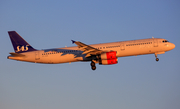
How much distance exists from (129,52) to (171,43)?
913cm

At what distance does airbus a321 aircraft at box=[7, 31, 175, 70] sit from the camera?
169 feet

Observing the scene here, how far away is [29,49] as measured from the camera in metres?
56.0

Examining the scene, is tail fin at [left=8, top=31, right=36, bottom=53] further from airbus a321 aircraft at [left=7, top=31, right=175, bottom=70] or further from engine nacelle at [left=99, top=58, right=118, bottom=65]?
engine nacelle at [left=99, top=58, right=118, bottom=65]

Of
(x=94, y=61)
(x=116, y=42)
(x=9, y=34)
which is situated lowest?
(x=94, y=61)

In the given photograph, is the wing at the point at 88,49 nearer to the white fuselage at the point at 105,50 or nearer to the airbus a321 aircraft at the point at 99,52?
the airbus a321 aircraft at the point at 99,52

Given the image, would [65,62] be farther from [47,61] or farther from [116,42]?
[116,42]

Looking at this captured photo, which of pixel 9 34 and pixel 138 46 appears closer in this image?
pixel 138 46

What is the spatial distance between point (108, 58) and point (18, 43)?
64.8ft

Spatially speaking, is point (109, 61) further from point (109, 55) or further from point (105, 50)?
point (105, 50)

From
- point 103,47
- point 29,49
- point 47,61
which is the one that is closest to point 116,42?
point 103,47

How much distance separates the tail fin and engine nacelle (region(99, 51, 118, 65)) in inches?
598

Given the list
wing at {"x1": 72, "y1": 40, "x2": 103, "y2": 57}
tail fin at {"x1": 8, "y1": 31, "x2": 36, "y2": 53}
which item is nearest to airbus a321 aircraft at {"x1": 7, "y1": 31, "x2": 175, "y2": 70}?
wing at {"x1": 72, "y1": 40, "x2": 103, "y2": 57}

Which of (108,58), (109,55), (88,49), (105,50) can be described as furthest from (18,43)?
(109,55)

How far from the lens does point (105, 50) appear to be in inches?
2067
